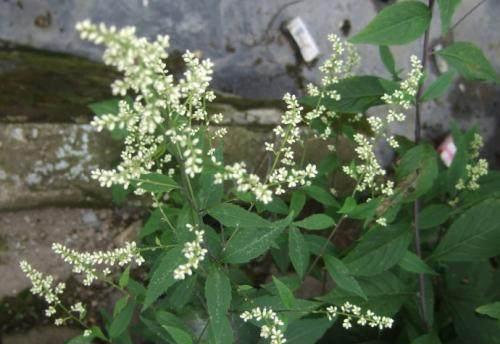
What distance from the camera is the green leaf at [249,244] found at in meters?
2.52

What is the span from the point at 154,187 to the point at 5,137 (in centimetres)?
262

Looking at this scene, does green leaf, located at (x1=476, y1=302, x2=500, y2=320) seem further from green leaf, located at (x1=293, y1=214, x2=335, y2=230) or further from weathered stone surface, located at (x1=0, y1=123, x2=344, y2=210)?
weathered stone surface, located at (x1=0, y1=123, x2=344, y2=210)

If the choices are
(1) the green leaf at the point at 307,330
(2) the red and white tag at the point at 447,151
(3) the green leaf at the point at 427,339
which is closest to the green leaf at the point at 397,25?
(1) the green leaf at the point at 307,330

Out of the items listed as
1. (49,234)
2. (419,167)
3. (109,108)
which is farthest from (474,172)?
(49,234)

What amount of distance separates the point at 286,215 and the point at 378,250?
1.91 ft

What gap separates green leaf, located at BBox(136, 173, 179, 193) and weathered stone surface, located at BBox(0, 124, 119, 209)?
226 cm

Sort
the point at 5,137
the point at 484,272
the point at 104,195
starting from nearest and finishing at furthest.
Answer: the point at 484,272 → the point at 5,137 → the point at 104,195

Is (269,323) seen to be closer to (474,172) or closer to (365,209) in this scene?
(365,209)

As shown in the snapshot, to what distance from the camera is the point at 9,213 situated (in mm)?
4859

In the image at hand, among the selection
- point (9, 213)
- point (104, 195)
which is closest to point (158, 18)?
point (104, 195)

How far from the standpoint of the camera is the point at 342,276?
3105mm

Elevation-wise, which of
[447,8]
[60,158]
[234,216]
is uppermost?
[60,158]

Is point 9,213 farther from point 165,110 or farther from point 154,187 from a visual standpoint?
point 165,110

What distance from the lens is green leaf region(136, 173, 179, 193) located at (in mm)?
2301
